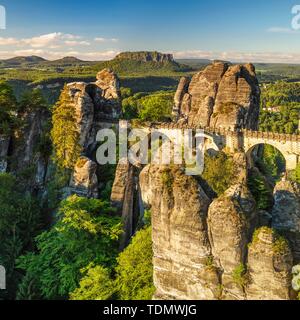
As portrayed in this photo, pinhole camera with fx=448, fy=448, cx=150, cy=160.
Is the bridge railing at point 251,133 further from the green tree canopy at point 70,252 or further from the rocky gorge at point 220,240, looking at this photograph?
the rocky gorge at point 220,240

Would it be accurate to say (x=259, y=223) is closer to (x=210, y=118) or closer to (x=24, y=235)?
(x=24, y=235)

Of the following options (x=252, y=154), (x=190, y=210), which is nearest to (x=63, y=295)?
(x=190, y=210)

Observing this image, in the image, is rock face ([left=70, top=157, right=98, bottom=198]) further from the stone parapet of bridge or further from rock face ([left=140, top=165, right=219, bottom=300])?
rock face ([left=140, top=165, right=219, bottom=300])

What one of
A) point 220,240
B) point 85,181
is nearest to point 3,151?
point 85,181

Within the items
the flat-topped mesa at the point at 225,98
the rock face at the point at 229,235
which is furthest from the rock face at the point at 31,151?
the rock face at the point at 229,235

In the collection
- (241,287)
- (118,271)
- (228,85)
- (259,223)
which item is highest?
(228,85)

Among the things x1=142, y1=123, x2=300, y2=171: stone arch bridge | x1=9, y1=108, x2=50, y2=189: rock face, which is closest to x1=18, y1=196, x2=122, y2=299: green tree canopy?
x1=9, y1=108, x2=50, y2=189: rock face
